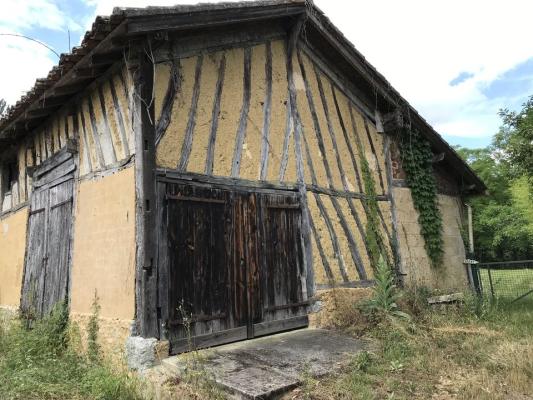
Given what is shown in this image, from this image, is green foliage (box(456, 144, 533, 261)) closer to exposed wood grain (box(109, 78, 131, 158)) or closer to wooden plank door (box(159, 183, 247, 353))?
wooden plank door (box(159, 183, 247, 353))

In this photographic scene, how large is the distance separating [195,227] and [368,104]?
208 inches

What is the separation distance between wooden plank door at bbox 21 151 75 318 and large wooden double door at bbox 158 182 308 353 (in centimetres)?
219

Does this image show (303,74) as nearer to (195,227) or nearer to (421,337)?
(195,227)

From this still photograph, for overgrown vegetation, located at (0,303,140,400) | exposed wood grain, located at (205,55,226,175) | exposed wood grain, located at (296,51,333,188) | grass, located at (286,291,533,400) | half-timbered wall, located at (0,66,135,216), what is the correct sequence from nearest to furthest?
grass, located at (286,291,533,400), overgrown vegetation, located at (0,303,140,400), half-timbered wall, located at (0,66,135,216), exposed wood grain, located at (205,55,226,175), exposed wood grain, located at (296,51,333,188)

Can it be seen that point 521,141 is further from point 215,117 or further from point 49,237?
point 49,237

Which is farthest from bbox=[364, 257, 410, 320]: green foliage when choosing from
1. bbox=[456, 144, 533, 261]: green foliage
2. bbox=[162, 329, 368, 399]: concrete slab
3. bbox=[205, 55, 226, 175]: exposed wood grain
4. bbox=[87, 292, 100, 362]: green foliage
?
bbox=[456, 144, 533, 261]: green foliage

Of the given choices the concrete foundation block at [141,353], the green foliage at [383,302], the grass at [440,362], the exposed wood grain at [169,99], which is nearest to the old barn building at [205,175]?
the exposed wood grain at [169,99]

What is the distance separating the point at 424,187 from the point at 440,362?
214 inches

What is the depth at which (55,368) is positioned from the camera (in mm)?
4824

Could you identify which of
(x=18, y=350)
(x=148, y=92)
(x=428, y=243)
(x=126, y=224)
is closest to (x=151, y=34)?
(x=148, y=92)

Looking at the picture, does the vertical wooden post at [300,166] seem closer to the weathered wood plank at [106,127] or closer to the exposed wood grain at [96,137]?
the weathered wood plank at [106,127]

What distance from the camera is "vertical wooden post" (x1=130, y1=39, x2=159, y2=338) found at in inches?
189

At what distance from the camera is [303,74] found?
25.4 ft

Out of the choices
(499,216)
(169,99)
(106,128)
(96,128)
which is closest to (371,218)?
(169,99)
